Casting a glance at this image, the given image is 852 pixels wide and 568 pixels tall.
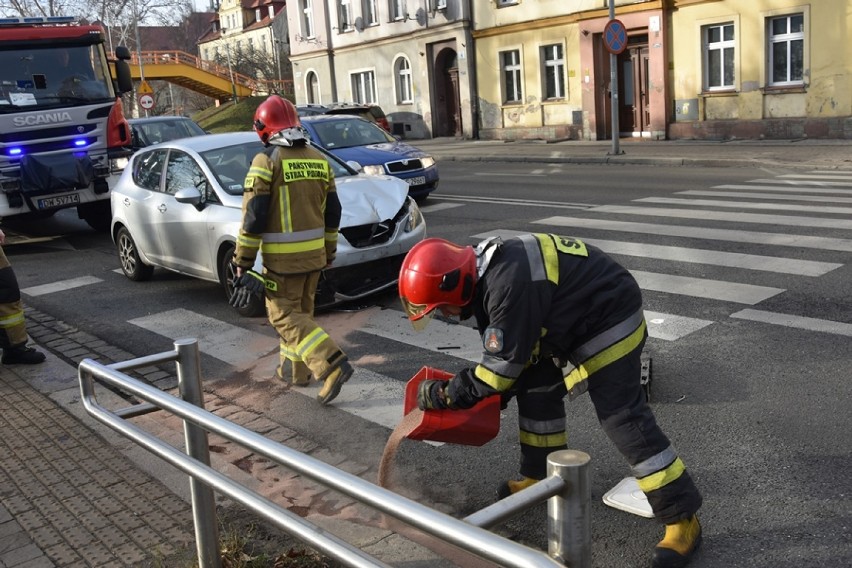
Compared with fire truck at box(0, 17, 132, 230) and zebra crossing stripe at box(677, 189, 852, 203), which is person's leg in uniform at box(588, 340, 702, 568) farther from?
fire truck at box(0, 17, 132, 230)

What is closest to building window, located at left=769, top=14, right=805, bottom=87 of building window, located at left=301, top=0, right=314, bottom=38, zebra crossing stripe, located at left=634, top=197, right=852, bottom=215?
zebra crossing stripe, located at left=634, top=197, right=852, bottom=215

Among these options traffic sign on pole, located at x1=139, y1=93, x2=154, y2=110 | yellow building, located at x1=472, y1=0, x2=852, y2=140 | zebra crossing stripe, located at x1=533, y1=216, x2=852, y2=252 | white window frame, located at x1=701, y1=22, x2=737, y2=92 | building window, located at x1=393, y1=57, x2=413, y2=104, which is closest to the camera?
zebra crossing stripe, located at x1=533, y1=216, x2=852, y2=252

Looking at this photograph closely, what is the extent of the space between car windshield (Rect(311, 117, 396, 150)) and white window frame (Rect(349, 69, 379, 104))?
2141 cm

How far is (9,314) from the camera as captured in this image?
677 cm

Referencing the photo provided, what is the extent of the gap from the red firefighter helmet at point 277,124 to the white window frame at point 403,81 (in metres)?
29.1

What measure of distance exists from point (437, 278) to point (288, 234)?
2522 mm

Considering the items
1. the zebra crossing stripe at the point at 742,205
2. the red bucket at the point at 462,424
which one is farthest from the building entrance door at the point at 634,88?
the red bucket at the point at 462,424

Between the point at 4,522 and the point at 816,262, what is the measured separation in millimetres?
7059

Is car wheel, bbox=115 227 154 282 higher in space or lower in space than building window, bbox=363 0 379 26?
lower

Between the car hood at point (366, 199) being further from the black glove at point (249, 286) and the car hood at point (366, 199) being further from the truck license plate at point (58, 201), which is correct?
the truck license plate at point (58, 201)

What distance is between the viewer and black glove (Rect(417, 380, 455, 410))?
3492 millimetres

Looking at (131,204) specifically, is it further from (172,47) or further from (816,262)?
(172,47)

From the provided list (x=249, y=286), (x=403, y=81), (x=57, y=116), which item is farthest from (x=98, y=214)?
(x=403, y=81)

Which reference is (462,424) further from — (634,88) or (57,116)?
(634,88)
